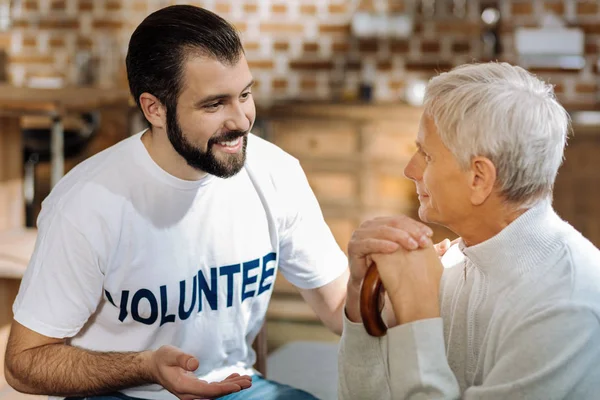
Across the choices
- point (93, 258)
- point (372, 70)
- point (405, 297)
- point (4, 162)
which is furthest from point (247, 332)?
point (372, 70)

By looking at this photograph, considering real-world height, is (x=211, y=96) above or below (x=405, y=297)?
above

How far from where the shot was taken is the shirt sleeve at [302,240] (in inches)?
69.8

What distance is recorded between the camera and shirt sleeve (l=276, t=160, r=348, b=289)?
5.82 ft

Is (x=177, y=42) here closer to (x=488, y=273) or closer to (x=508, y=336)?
(x=488, y=273)

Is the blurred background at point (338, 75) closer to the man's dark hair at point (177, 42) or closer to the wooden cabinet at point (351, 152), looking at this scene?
the wooden cabinet at point (351, 152)

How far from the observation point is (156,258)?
1.59 metres

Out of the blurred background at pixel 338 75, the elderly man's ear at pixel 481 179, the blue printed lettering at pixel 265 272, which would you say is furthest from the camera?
the blurred background at pixel 338 75

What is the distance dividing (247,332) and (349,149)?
274cm

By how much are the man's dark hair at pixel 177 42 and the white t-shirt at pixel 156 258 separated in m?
0.16

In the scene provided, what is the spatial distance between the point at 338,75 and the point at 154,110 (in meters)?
3.52

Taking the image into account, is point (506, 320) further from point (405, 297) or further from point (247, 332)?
point (247, 332)

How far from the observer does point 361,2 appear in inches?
197

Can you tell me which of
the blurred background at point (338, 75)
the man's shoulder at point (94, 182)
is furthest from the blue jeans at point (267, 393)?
the blurred background at point (338, 75)

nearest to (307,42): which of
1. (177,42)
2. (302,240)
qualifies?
(302,240)
